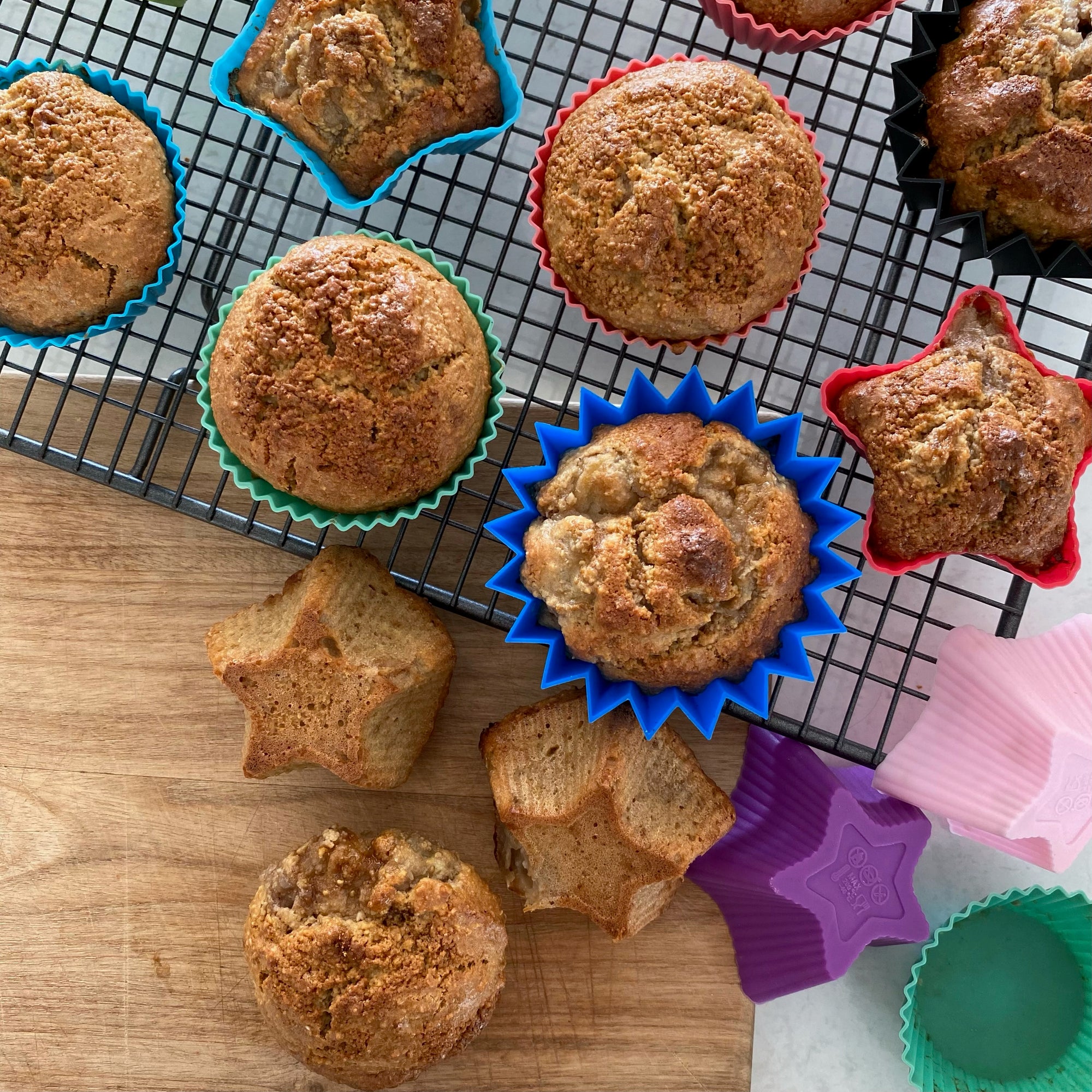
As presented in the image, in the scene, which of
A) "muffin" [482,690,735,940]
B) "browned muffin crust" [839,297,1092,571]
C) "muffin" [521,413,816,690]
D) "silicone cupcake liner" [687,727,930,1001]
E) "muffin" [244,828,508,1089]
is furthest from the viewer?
"silicone cupcake liner" [687,727,930,1001]

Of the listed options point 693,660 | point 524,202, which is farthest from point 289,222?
point 693,660

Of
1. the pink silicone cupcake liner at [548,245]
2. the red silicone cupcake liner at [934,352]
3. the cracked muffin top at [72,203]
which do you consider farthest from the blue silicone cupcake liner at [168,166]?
the red silicone cupcake liner at [934,352]

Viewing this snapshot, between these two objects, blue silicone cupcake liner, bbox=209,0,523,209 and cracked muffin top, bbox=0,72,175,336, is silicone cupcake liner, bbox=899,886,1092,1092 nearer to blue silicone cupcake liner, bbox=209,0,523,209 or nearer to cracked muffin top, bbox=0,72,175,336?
blue silicone cupcake liner, bbox=209,0,523,209

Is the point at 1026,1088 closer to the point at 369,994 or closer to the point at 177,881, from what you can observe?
the point at 369,994

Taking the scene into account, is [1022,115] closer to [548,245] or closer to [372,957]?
[548,245]

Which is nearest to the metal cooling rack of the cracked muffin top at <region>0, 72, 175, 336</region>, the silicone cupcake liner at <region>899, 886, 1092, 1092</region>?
the cracked muffin top at <region>0, 72, 175, 336</region>

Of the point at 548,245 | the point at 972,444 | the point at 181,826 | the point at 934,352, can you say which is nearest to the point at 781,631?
the point at 972,444
